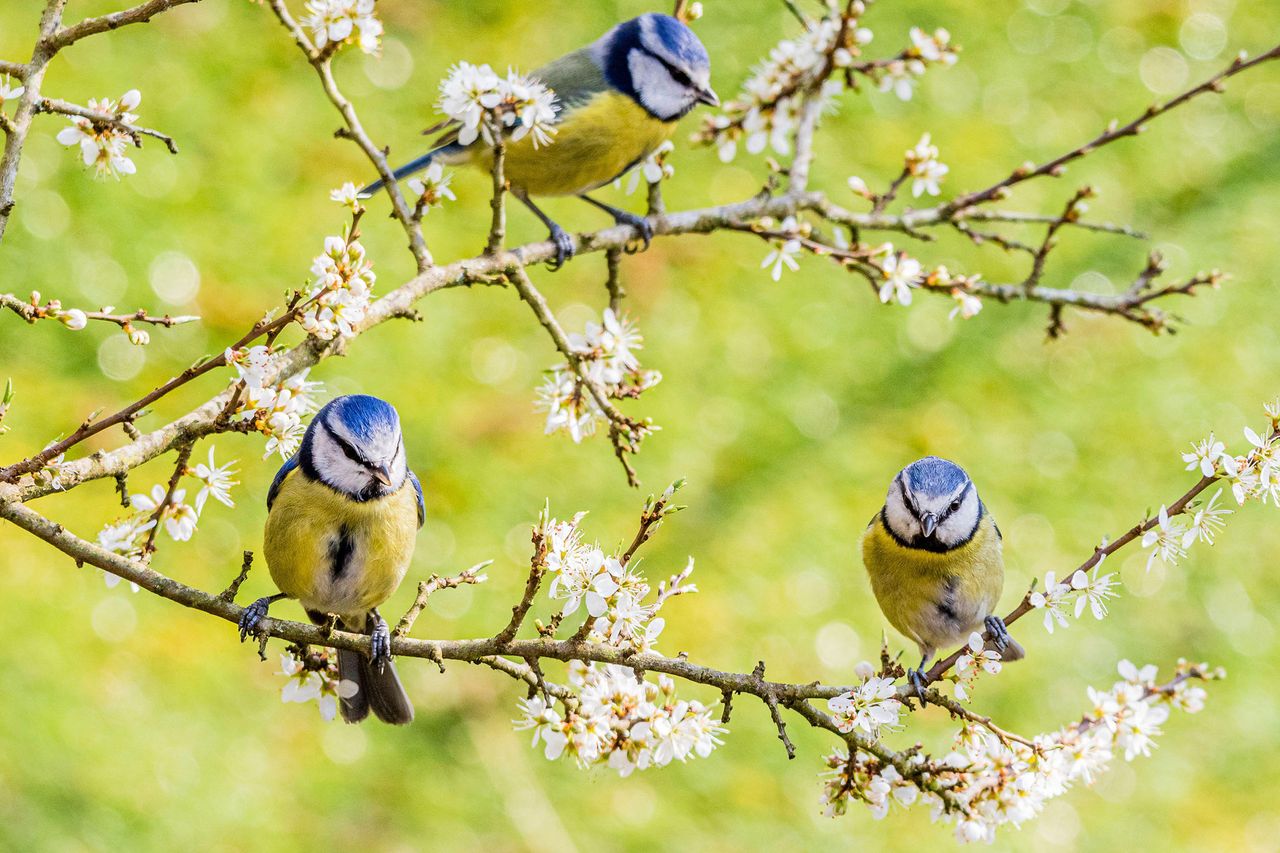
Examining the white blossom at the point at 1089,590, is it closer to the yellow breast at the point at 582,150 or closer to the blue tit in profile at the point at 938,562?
the blue tit in profile at the point at 938,562

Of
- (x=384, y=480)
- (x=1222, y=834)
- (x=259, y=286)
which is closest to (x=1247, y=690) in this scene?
(x=1222, y=834)

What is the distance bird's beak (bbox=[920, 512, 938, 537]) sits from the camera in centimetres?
292

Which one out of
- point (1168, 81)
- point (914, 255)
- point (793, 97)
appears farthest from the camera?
point (1168, 81)

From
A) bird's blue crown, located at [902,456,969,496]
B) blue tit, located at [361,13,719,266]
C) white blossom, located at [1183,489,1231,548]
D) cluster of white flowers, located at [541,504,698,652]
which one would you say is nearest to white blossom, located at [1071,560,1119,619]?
white blossom, located at [1183,489,1231,548]

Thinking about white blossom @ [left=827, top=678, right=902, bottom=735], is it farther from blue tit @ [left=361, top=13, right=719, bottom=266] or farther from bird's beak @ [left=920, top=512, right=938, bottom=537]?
blue tit @ [left=361, top=13, right=719, bottom=266]

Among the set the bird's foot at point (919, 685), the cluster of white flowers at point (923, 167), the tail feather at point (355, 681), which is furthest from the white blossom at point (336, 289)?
the cluster of white flowers at point (923, 167)

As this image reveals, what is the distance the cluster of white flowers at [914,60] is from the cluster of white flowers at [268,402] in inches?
72.5

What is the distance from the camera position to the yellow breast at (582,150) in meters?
3.64

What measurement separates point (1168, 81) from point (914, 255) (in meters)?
2.11

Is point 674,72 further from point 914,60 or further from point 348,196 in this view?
point 348,196

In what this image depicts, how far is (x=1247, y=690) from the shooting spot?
17.7 ft

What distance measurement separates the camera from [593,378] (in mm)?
2852

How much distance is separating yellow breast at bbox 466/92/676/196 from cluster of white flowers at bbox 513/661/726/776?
1.81 meters

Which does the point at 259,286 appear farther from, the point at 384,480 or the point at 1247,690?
the point at 1247,690
